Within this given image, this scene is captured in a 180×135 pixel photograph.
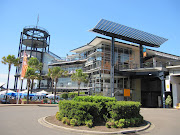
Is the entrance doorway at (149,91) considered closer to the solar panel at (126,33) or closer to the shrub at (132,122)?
the solar panel at (126,33)

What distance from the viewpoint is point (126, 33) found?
29.8 metres

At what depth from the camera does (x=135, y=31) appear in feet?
97.9

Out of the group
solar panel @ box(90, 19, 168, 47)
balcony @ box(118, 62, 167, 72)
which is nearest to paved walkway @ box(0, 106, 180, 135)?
balcony @ box(118, 62, 167, 72)

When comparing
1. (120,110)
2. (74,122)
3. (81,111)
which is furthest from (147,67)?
(74,122)

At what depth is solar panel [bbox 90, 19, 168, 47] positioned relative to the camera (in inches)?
1065

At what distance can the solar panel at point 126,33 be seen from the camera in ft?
88.8

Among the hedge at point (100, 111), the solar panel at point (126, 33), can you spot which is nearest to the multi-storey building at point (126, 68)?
the solar panel at point (126, 33)

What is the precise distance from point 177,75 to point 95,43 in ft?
55.4

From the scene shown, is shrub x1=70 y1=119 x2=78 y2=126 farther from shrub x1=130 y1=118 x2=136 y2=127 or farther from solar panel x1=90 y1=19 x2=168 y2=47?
solar panel x1=90 y1=19 x2=168 y2=47

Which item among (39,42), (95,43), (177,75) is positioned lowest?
(177,75)

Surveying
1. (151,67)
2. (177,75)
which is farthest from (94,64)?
(177,75)

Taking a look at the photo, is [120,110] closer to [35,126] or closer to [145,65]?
[35,126]

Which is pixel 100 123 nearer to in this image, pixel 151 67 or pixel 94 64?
pixel 151 67

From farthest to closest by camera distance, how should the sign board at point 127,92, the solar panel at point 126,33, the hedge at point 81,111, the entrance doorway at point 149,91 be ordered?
the entrance doorway at point 149,91 < the sign board at point 127,92 < the solar panel at point 126,33 < the hedge at point 81,111
